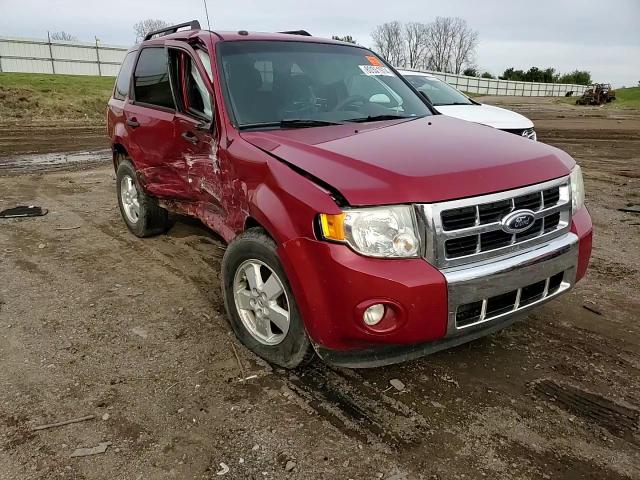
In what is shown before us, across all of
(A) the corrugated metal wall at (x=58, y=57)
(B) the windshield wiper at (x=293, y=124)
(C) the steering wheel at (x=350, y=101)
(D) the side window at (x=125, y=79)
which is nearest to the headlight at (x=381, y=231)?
(B) the windshield wiper at (x=293, y=124)

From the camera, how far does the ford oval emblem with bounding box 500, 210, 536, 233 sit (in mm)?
2578

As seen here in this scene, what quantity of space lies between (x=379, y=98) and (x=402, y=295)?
6.80ft

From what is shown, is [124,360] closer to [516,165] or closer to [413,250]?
[413,250]

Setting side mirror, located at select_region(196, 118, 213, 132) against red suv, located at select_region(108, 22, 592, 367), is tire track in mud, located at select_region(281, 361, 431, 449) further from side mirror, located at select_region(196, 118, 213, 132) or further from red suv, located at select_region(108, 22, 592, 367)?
side mirror, located at select_region(196, 118, 213, 132)

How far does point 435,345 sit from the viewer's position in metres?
2.64

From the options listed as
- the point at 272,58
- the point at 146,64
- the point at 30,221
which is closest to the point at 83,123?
the point at 30,221

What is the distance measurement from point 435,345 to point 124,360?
1.92 m

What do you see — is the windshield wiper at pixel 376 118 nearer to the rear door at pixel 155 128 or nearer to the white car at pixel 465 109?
the rear door at pixel 155 128

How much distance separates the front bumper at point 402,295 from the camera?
2.41m

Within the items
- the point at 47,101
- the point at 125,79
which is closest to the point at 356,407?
the point at 125,79

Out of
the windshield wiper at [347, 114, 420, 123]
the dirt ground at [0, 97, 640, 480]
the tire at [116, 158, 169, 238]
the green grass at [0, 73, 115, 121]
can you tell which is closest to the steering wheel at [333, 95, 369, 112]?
the windshield wiper at [347, 114, 420, 123]

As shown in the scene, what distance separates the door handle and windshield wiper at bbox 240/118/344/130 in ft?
2.00

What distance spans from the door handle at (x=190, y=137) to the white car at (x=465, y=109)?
13.8ft

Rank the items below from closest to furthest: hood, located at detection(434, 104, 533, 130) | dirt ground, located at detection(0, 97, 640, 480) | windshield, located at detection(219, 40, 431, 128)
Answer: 1. dirt ground, located at detection(0, 97, 640, 480)
2. windshield, located at detection(219, 40, 431, 128)
3. hood, located at detection(434, 104, 533, 130)
